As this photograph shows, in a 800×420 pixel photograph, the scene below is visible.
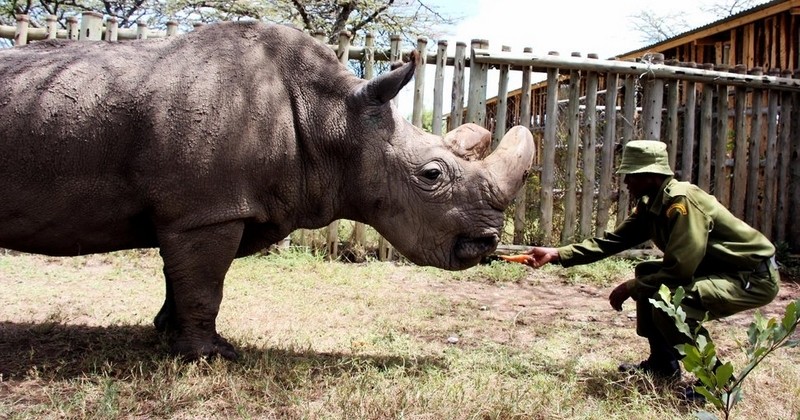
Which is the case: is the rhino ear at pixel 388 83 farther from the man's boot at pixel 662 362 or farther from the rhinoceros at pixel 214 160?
the man's boot at pixel 662 362

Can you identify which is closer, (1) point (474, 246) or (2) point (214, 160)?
(2) point (214, 160)

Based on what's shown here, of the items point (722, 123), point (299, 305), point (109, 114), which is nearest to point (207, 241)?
point (109, 114)

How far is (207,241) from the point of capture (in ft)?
12.9

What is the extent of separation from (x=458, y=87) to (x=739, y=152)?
14.1 feet

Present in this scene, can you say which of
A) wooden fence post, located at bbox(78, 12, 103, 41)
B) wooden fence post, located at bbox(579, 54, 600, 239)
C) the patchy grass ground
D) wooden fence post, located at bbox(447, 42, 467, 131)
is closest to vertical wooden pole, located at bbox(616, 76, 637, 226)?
wooden fence post, located at bbox(579, 54, 600, 239)

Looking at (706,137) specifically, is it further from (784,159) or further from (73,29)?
(73,29)

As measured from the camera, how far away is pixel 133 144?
12.7ft

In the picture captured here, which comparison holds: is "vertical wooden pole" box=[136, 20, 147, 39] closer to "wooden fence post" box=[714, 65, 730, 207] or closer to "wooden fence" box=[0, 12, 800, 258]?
"wooden fence" box=[0, 12, 800, 258]

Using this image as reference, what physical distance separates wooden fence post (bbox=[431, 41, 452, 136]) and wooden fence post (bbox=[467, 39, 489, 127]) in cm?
36

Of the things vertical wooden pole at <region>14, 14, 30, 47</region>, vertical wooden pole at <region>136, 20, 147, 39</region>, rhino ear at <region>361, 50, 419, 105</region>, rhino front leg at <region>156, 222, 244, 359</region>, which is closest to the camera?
rhino front leg at <region>156, 222, 244, 359</region>

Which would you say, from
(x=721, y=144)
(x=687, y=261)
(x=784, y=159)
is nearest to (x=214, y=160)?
(x=687, y=261)

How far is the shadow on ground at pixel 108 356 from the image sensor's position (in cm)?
391

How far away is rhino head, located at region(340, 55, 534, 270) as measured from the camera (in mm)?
4324

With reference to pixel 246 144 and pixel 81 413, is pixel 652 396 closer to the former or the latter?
pixel 246 144
